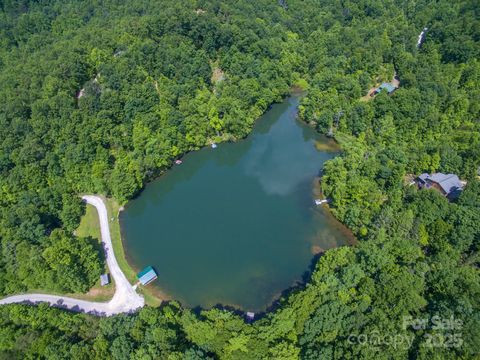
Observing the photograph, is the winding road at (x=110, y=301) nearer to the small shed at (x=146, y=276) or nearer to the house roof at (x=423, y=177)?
the small shed at (x=146, y=276)

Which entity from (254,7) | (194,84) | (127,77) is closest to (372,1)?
(254,7)

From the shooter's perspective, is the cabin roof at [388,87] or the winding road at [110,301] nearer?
the winding road at [110,301]

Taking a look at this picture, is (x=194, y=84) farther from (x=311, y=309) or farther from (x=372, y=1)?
(x=372, y=1)

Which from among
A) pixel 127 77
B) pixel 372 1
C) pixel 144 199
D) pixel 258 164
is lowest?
pixel 144 199

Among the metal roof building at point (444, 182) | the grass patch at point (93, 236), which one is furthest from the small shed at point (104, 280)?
the metal roof building at point (444, 182)

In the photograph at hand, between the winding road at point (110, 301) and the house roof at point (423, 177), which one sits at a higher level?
the house roof at point (423, 177)

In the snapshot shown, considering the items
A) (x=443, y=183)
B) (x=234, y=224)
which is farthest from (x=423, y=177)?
(x=234, y=224)

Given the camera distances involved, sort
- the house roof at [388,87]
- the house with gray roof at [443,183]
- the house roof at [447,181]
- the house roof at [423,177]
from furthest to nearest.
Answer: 1. the house roof at [388,87]
2. the house roof at [423,177]
3. the house roof at [447,181]
4. the house with gray roof at [443,183]
